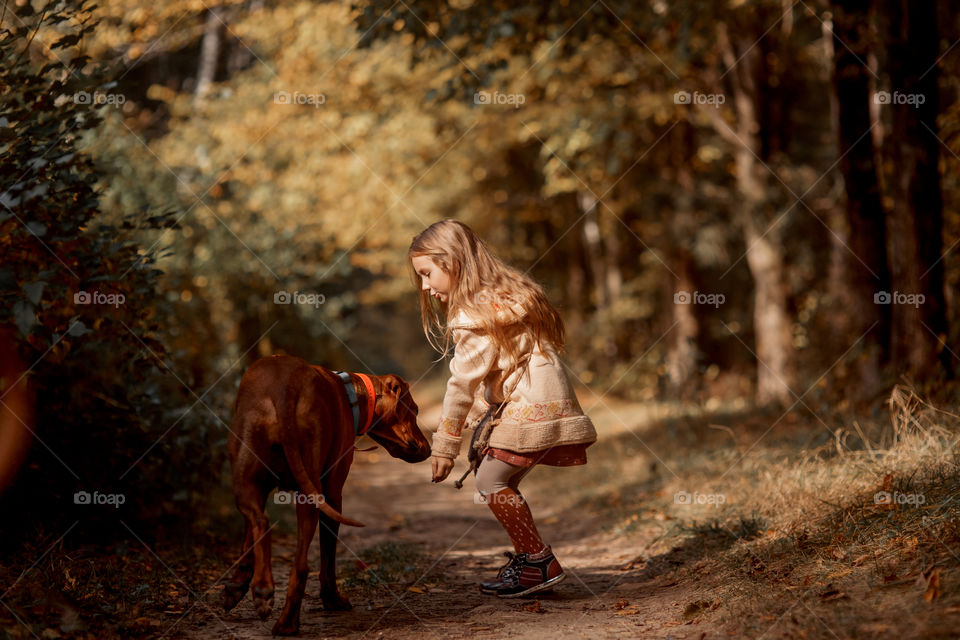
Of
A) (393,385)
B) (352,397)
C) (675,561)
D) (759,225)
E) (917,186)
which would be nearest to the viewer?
(352,397)

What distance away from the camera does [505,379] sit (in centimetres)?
434

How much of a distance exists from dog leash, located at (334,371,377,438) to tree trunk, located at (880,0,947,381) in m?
4.84

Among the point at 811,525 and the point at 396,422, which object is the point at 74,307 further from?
the point at 811,525

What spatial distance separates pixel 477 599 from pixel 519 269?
1693mm

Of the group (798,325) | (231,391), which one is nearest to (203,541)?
(231,391)

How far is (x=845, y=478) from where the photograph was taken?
5.20 metres

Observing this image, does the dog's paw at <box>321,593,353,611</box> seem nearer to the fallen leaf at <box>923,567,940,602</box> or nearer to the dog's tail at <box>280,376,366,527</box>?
the dog's tail at <box>280,376,366,527</box>

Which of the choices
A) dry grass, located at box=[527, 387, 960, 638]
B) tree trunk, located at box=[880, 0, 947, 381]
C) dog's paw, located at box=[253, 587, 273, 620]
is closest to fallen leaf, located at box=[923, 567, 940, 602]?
dry grass, located at box=[527, 387, 960, 638]

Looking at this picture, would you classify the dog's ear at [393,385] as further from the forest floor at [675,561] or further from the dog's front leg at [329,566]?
the forest floor at [675,561]

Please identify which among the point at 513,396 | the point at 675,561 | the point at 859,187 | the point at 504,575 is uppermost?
the point at 859,187

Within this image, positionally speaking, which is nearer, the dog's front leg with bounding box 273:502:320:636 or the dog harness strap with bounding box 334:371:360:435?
the dog's front leg with bounding box 273:502:320:636

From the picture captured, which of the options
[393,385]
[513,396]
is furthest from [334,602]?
[513,396]

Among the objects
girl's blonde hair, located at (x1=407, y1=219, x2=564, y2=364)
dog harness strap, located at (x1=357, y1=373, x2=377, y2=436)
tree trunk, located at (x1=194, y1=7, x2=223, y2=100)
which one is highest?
tree trunk, located at (x1=194, y1=7, x2=223, y2=100)

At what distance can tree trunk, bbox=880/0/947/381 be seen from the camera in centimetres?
705
